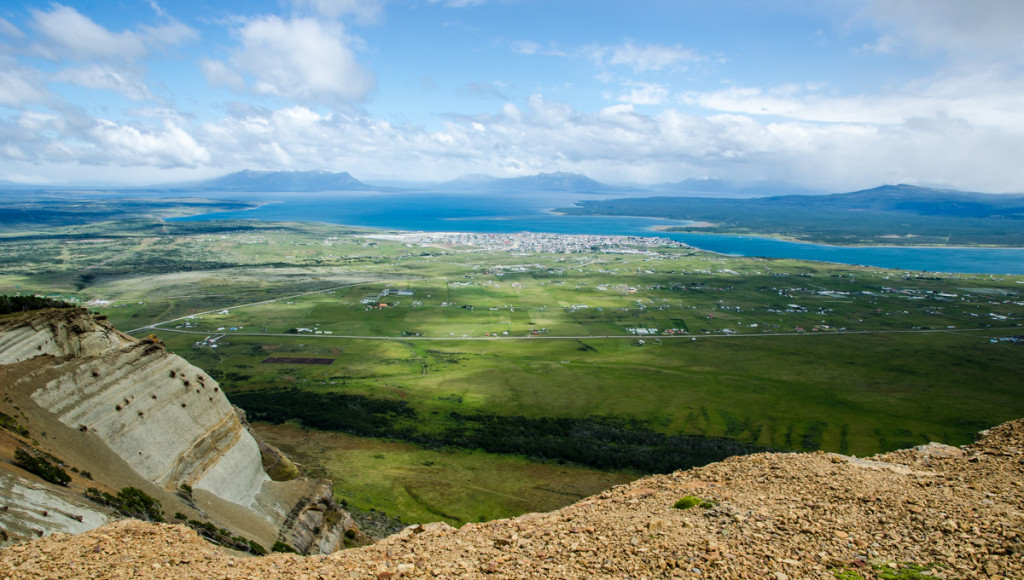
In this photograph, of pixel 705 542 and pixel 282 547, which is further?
pixel 282 547

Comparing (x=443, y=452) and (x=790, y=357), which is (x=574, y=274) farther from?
(x=443, y=452)

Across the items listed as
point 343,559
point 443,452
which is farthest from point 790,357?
point 343,559

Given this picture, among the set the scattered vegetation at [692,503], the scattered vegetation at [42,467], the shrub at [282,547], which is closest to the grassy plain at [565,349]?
the shrub at [282,547]

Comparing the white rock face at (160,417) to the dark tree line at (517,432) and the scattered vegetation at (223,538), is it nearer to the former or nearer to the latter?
the scattered vegetation at (223,538)

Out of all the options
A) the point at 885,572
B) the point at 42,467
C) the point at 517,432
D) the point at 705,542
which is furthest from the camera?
A: the point at 517,432

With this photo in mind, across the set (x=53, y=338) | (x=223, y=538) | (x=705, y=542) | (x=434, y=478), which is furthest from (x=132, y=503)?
(x=434, y=478)

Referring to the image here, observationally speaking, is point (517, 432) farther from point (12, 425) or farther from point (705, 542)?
point (705, 542)
